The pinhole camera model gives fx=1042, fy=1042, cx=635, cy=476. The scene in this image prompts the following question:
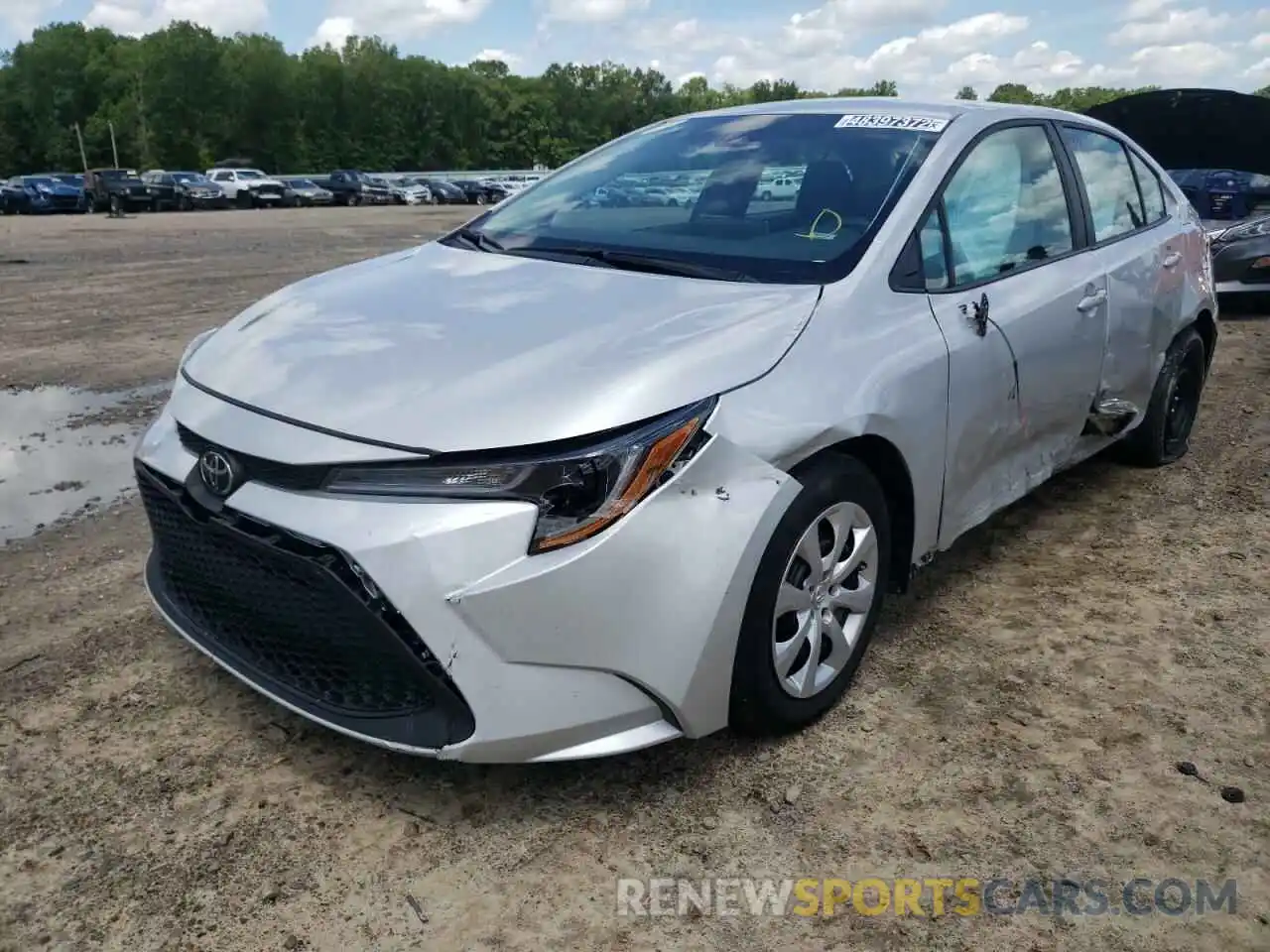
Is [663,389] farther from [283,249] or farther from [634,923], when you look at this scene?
[283,249]

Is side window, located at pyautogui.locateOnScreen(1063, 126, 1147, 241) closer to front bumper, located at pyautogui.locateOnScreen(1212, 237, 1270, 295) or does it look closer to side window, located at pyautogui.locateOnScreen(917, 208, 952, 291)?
side window, located at pyautogui.locateOnScreen(917, 208, 952, 291)

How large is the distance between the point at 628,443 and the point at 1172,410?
3562 millimetres

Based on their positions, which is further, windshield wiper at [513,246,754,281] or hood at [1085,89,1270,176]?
hood at [1085,89,1270,176]

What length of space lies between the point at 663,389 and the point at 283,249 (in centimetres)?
1679

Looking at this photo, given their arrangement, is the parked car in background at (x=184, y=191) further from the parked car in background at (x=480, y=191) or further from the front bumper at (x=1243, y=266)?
the front bumper at (x=1243, y=266)

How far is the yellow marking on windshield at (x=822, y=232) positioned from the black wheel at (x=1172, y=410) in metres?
2.18

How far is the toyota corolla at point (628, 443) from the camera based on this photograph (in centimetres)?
212

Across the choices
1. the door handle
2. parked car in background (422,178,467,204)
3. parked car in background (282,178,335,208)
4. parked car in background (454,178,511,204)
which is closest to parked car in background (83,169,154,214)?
parked car in background (282,178,335,208)

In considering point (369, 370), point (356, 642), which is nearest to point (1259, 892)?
point (356, 642)

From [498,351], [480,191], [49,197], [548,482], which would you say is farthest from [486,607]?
[480,191]

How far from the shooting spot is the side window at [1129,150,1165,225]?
4.47m

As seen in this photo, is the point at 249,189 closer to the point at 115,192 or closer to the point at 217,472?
the point at 115,192

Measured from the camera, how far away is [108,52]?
9338 cm

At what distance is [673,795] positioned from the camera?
248 centimetres
